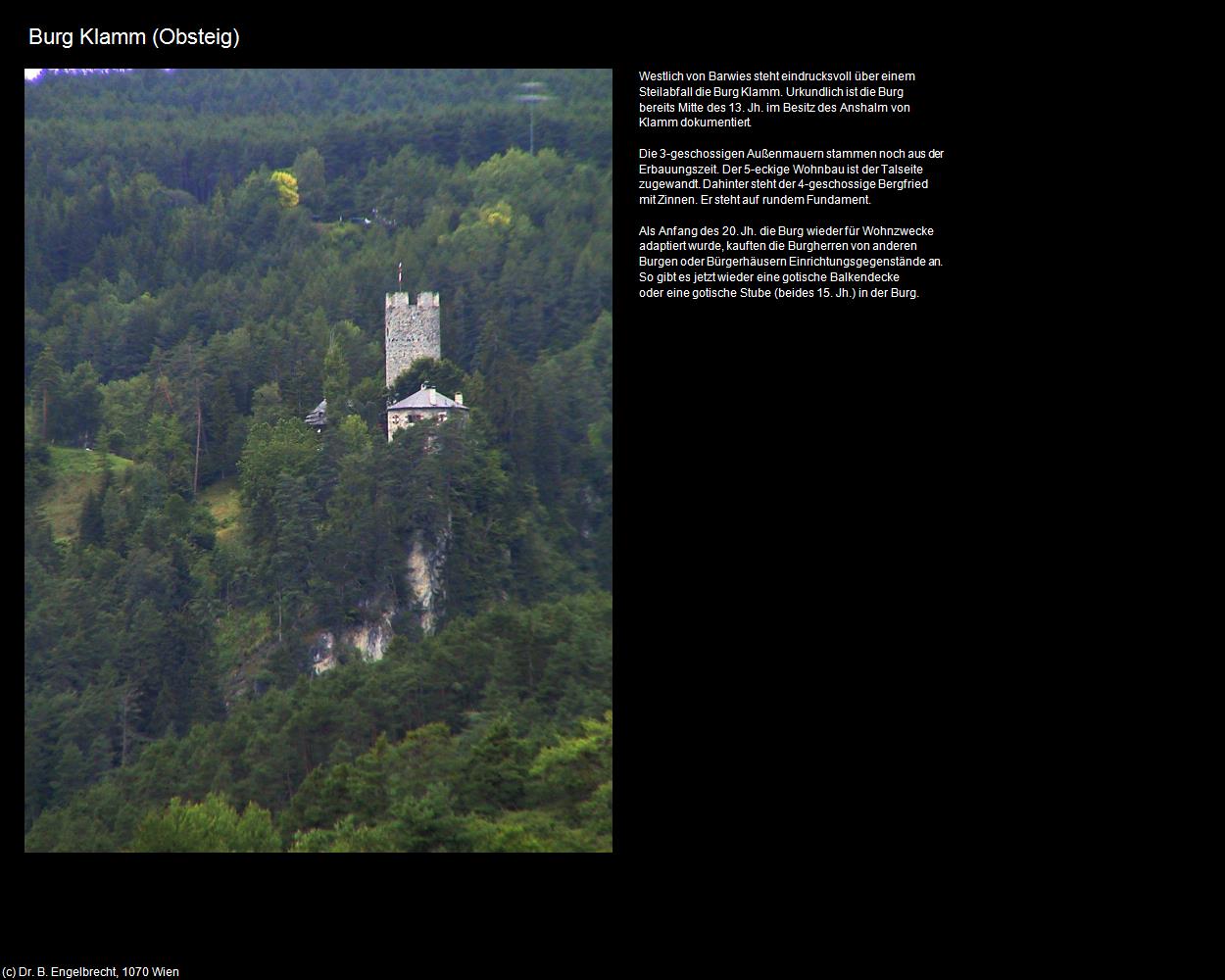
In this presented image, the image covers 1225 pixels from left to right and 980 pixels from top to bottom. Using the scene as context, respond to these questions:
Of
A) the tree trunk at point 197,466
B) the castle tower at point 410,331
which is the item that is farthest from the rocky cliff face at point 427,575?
the tree trunk at point 197,466

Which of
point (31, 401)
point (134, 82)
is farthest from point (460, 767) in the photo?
point (134, 82)

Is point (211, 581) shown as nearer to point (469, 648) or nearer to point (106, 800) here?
point (106, 800)

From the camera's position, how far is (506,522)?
123 feet

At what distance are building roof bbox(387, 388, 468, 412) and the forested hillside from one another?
55 centimetres

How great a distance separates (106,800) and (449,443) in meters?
11.9

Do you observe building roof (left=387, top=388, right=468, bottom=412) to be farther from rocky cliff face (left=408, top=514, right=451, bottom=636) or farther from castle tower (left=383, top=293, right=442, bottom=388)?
rocky cliff face (left=408, top=514, right=451, bottom=636)

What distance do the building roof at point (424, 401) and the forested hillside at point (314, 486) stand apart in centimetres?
55

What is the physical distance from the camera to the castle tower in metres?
42.7

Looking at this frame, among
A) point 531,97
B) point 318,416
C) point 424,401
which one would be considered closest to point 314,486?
point 318,416

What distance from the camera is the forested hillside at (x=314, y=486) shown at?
25.2 metres

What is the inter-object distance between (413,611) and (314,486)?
Result: 263 inches

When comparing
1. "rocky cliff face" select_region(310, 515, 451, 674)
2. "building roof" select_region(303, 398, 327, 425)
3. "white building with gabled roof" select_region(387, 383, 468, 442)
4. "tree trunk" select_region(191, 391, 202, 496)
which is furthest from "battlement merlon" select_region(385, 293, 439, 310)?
"rocky cliff face" select_region(310, 515, 451, 674)

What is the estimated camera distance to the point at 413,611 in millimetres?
37281

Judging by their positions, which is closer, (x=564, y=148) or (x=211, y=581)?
(x=211, y=581)
